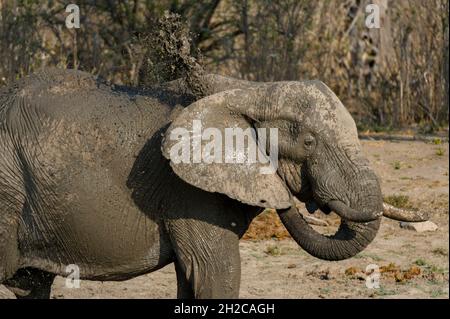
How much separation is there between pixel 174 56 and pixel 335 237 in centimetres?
135

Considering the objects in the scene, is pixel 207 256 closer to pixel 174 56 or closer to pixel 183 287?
pixel 183 287

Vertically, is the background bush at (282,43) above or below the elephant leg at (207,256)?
above

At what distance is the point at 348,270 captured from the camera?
32.9 feet

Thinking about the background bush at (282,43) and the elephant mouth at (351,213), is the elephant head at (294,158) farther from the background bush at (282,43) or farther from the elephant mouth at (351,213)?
the background bush at (282,43)

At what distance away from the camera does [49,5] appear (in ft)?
51.0

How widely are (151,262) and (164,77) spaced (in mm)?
1089

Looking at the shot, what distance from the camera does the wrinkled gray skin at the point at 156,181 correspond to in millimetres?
6168

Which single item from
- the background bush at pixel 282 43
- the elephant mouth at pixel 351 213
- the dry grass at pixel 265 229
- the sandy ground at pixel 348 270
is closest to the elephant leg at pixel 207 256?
the elephant mouth at pixel 351 213

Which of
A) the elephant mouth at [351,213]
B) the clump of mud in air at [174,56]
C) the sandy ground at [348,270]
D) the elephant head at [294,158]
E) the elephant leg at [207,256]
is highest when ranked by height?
the clump of mud in air at [174,56]

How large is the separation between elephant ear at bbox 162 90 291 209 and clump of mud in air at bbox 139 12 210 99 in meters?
0.23

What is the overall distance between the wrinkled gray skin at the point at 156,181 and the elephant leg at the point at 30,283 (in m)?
0.19

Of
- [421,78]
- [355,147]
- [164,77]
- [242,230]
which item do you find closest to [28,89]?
[164,77]

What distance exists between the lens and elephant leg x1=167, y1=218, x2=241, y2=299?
6.31 meters
